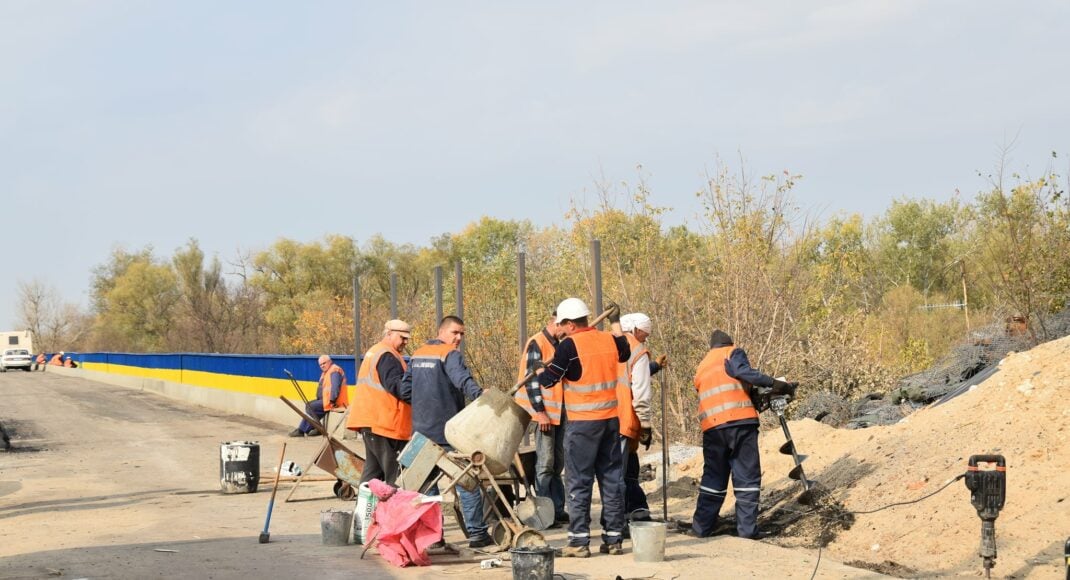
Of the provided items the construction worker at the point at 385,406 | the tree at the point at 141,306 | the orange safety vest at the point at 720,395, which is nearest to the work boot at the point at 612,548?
the orange safety vest at the point at 720,395

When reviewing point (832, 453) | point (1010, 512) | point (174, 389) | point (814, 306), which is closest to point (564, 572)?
point (1010, 512)

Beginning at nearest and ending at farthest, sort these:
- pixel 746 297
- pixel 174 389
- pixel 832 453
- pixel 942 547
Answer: pixel 942 547 < pixel 832 453 < pixel 746 297 < pixel 174 389

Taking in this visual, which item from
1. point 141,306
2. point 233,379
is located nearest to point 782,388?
point 233,379

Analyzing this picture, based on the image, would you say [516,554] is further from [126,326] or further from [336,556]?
[126,326]

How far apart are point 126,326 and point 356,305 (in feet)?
242

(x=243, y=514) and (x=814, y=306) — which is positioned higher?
(x=814, y=306)

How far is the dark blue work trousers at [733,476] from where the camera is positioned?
1031cm

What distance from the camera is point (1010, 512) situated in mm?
9711

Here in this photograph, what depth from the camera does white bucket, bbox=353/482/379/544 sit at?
1023 cm

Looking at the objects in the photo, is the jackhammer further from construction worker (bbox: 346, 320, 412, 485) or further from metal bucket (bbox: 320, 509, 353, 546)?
metal bucket (bbox: 320, 509, 353, 546)

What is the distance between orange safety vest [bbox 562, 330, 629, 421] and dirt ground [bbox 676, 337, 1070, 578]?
7.80 ft

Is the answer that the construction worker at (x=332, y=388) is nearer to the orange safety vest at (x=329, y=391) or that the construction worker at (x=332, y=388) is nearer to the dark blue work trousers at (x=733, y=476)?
the orange safety vest at (x=329, y=391)

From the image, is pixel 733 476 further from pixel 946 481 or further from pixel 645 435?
pixel 946 481

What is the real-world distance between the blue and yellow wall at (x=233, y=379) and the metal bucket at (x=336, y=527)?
13399 mm
